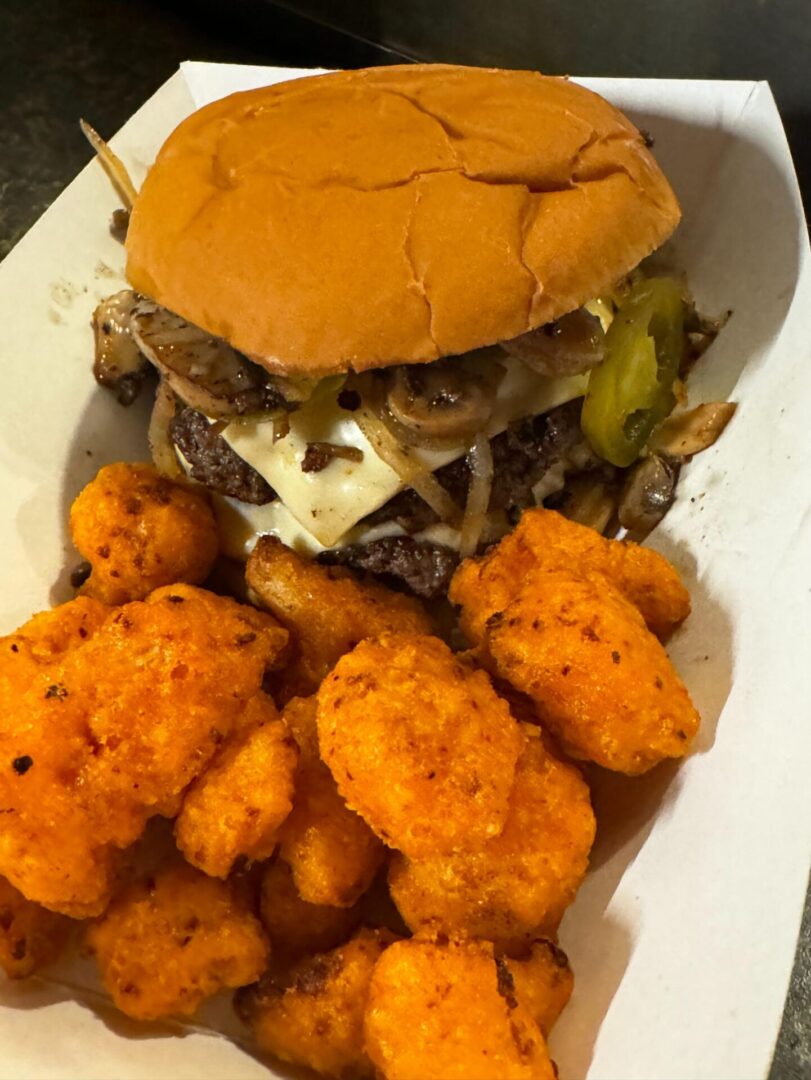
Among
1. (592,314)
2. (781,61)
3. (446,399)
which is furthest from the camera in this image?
(781,61)

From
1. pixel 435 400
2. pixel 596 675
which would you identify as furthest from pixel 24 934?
pixel 435 400

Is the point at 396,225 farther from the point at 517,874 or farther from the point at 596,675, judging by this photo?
the point at 517,874

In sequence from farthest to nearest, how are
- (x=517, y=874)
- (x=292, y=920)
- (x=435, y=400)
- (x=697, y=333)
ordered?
(x=697, y=333), (x=435, y=400), (x=292, y=920), (x=517, y=874)

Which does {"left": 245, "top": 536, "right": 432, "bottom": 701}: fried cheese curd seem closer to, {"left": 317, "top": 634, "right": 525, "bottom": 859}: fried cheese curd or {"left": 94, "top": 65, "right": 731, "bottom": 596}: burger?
{"left": 94, "top": 65, "right": 731, "bottom": 596}: burger

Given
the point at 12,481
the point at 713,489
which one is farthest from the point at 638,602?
the point at 12,481

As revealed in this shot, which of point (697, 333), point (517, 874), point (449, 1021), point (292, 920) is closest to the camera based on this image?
point (449, 1021)

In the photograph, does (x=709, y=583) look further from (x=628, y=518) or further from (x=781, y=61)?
(x=781, y=61)
